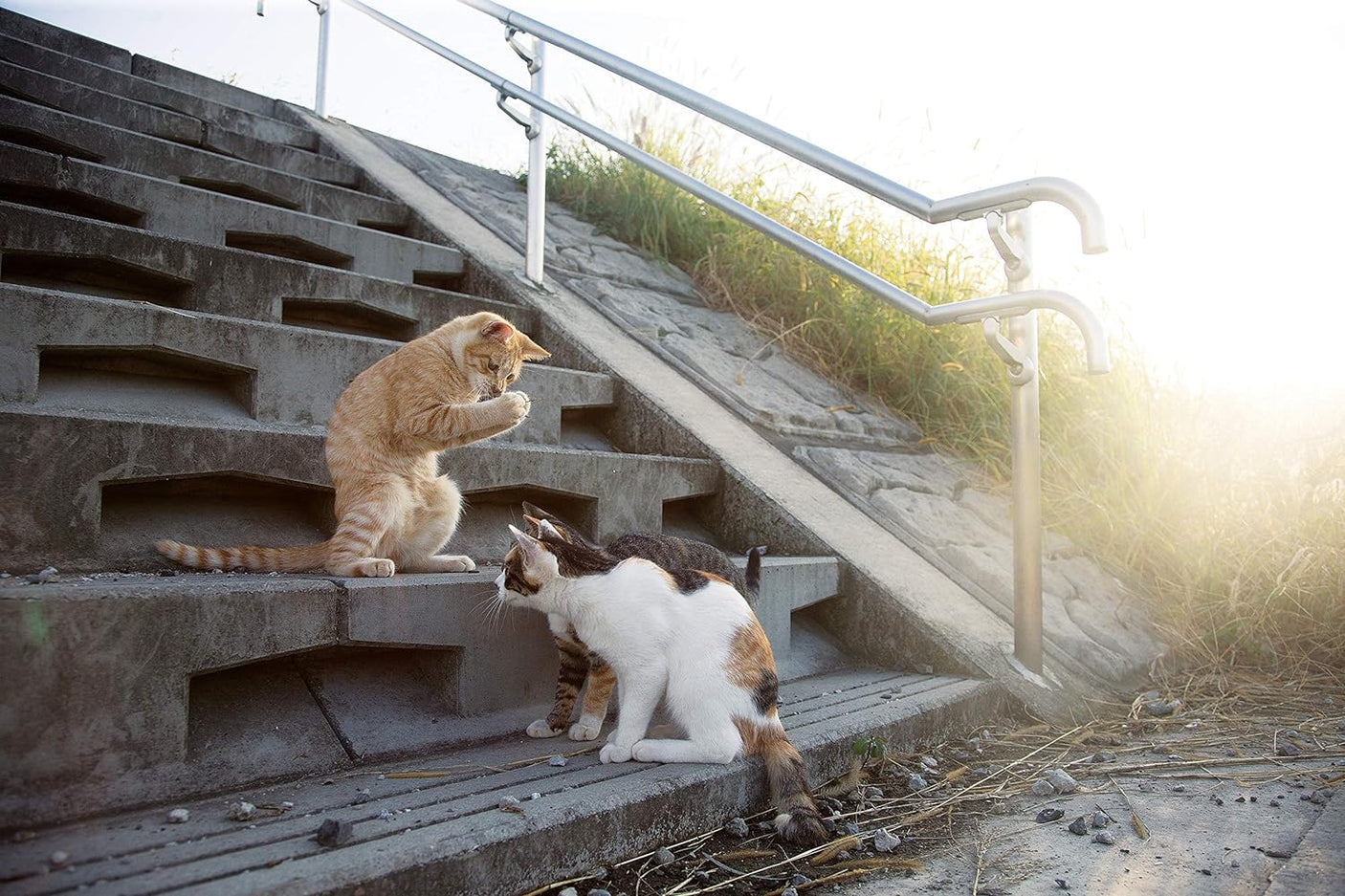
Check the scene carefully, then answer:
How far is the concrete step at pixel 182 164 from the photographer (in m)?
3.15

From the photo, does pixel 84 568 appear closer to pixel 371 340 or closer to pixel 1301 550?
pixel 371 340

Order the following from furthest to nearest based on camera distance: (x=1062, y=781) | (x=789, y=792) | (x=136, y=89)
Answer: (x=136, y=89) → (x=1062, y=781) → (x=789, y=792)

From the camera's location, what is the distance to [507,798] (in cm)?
142

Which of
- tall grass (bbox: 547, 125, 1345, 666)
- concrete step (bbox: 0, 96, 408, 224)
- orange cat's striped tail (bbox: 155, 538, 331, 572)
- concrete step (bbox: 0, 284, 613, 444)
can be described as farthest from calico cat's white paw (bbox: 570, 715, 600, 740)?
concrete step (bbox: 0, 96, 408, 224)

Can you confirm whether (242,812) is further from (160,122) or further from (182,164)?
(160,122)

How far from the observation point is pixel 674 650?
1.80m

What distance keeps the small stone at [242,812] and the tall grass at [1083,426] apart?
2.67 metres

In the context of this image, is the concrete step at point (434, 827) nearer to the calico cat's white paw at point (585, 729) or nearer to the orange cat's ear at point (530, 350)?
the calico cat's white paw at point (585, 729)

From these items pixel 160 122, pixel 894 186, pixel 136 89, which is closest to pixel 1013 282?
pixel 894 186

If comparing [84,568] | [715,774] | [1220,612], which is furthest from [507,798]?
[1220,612]

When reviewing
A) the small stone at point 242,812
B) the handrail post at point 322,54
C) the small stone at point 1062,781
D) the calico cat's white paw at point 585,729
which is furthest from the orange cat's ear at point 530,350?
the handrail post at point 322,54

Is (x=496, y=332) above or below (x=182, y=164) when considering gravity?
below

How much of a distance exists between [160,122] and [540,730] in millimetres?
3275

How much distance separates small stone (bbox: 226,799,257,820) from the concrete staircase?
0.07 ft
